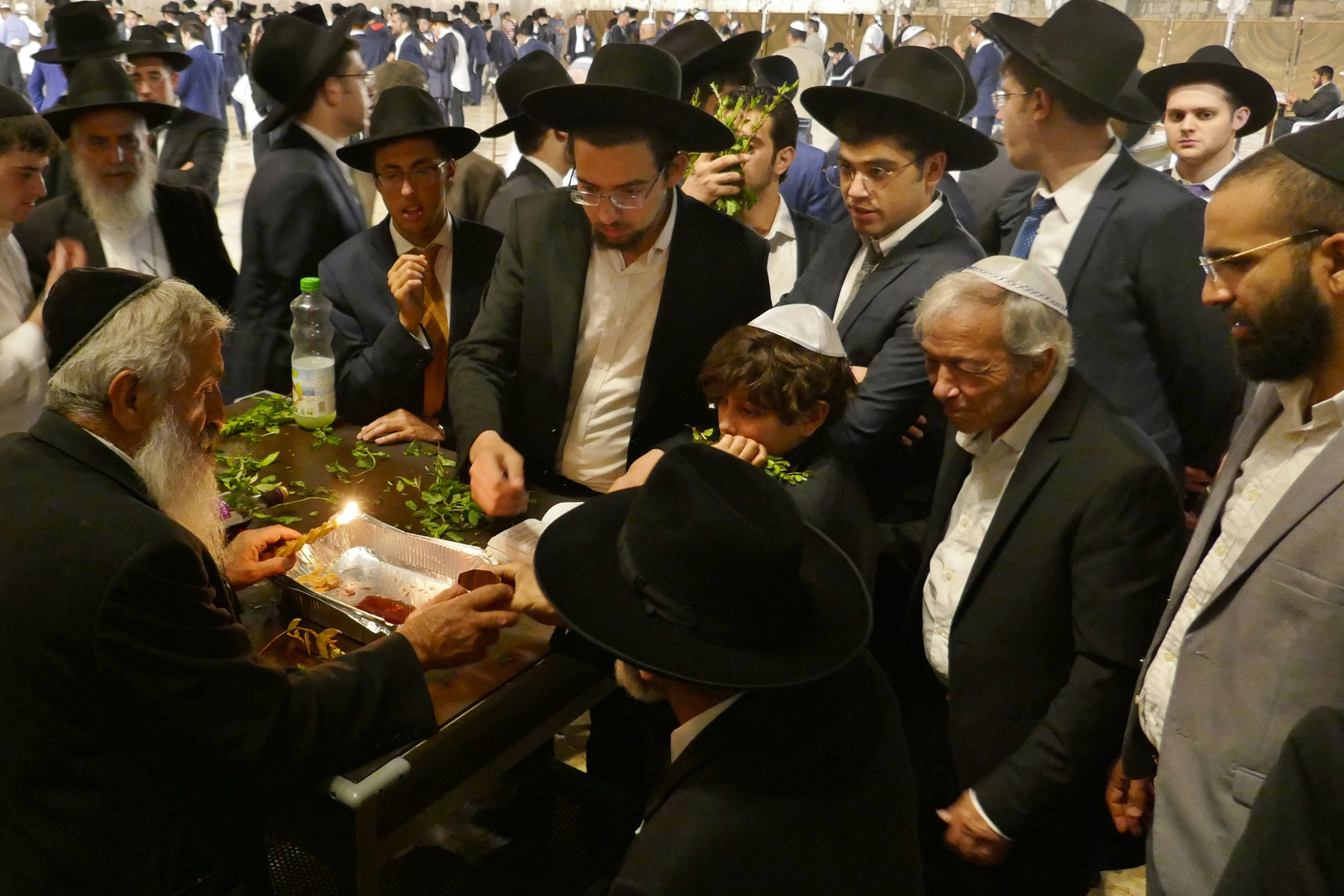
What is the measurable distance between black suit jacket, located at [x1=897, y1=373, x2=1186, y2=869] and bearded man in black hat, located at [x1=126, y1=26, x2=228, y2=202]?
4.98 metres

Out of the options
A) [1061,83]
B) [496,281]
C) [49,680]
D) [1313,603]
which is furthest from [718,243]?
[49,680]

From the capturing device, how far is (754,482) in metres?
1.64

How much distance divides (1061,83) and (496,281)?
6.81 ft

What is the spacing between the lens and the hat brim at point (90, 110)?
3.85m

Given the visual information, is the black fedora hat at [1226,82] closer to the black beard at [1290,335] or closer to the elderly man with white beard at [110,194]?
the black beard at [1290,335]

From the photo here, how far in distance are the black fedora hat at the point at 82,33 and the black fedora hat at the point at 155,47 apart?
1.07 feet

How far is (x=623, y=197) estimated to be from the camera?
9.39 feet

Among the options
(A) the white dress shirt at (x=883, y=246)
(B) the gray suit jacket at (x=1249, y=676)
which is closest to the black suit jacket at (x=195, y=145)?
(A) the white dress shirt at (x=883, y=246)

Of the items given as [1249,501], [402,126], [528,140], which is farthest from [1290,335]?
[528,140]

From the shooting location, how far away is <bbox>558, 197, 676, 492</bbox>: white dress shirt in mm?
3027

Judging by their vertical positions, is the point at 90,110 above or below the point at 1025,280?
below

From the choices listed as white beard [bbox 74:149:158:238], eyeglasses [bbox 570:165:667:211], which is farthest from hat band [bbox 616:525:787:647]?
white beard [bbox 74:149:158:238]

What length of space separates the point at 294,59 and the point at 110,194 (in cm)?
93

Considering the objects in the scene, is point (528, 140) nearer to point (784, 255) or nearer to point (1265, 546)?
point (784, 255)
